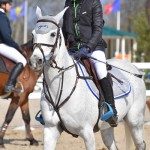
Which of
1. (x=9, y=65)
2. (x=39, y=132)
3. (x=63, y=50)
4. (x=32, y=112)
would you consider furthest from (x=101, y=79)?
(x=32, y=112)

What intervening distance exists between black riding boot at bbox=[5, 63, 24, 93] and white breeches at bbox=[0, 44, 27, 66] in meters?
0.11

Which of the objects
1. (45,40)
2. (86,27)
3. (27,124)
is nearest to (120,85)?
(86,27)

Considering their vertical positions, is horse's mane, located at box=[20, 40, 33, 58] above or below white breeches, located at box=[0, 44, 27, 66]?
below

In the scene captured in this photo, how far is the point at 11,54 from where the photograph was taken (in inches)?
417

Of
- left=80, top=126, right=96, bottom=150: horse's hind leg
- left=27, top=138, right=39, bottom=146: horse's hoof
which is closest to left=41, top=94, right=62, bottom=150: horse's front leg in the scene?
left=80, top=126, right=96, bottom=150: horse's hind leg

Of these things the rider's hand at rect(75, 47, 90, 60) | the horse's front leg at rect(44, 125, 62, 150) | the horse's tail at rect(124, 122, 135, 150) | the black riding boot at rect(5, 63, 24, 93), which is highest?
the rider's hand at rect(75, 47, 90, 60)

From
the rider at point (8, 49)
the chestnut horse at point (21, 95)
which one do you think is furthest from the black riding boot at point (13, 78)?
the chestnut horse at point (21, 95)

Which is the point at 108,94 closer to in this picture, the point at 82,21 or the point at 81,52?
the point at 81,52

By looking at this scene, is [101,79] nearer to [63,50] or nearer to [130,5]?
[63,50]

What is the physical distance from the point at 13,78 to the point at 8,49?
53cm

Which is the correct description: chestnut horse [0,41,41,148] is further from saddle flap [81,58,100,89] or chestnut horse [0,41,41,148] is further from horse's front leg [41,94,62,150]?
horse's front leg [41,94,62,150]

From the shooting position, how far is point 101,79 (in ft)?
24.8

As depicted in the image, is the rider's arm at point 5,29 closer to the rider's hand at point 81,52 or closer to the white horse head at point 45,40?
the rider's hand at point 81,52

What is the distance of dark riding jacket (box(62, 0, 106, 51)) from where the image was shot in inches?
297
